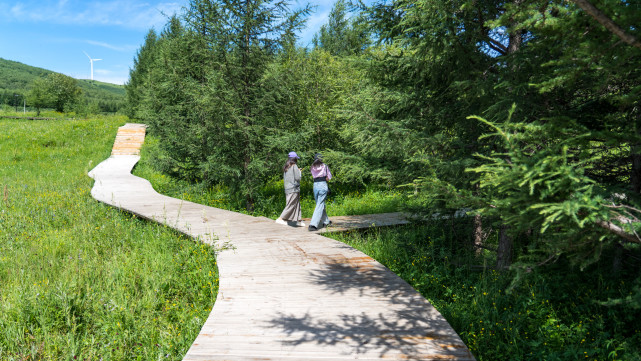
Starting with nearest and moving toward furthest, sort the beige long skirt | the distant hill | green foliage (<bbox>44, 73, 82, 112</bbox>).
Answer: the beige long skirt
green foliage (<bbox>44, 73, 82, 112</bbox>)
the distant hill

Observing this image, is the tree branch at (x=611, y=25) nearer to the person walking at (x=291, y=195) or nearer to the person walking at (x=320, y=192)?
the person walking at (x=320, y=192)

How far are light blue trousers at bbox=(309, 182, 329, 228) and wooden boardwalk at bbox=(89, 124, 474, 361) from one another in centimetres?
125

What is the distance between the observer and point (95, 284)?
197 inches

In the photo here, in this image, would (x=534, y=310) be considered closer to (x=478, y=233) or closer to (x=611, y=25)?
(x=478, y=233)

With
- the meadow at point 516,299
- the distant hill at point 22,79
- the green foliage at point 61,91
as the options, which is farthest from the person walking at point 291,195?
the distant hill at point 22,79

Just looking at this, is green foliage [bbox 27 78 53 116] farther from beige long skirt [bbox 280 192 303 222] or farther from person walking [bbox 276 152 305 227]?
beige long skirt [bbox 280 192 303 222]

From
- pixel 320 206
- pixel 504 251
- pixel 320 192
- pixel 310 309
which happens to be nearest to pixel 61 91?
pixel 320 192

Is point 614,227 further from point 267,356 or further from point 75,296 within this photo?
point 75,296

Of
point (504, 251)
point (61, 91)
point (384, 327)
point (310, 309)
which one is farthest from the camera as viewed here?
point (61, 91)

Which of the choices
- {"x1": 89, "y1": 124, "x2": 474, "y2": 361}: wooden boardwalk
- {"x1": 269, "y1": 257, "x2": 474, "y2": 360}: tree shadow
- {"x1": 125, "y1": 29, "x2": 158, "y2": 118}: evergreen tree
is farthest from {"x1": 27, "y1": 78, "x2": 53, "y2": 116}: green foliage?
{"x1": 269, "y1": 257, "x2": 474, "y2": 360}: tree shadow

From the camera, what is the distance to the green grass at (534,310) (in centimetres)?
369

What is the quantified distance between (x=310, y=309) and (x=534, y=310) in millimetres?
2791

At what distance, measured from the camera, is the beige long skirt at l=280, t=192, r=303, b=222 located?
817 centimetres

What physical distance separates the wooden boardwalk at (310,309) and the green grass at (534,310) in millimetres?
776
